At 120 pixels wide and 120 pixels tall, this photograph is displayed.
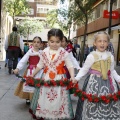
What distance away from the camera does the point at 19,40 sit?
11.3 meters

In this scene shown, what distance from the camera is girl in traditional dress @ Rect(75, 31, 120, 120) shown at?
414cm

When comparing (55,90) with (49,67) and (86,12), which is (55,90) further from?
(86,12)

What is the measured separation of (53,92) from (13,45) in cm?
725

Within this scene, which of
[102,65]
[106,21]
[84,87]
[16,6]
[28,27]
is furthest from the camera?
[28,27]

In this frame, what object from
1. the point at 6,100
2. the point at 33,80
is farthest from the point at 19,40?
the point at 33,80

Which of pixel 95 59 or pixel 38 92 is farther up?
pixel 95 59

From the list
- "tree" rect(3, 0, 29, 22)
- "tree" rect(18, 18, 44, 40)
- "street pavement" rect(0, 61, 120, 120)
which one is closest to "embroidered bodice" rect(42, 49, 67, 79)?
"street pavement" rect(0, 61, 120, 120)

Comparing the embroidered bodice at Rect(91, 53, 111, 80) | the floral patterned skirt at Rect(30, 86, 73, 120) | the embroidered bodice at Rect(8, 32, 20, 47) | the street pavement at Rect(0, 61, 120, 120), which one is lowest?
the street pavement at Rect(0, 61, 120, 120)

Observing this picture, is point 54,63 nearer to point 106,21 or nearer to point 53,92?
point 53,92

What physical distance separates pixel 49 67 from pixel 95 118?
1032 millimetres

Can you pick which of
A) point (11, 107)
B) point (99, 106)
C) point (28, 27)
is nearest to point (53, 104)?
point (99, 106)

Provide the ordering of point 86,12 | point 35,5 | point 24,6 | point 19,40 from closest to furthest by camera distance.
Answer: point 19,40, point 86,12, point 24,6, point 35,5

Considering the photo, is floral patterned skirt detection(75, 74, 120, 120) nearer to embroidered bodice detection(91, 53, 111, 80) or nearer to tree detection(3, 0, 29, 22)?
embroidered bodice detection(91, 53, 111, 80)

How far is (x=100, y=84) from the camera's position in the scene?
13.7 feet
